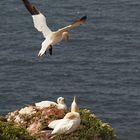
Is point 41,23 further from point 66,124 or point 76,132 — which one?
point 76,132

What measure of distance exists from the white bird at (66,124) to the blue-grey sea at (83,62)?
137 ft

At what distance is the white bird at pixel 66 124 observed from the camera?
38781 millimetres

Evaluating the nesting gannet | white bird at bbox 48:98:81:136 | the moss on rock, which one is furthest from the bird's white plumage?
the moss on rock

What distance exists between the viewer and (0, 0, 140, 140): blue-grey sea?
91.8m

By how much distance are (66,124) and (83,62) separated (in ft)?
218

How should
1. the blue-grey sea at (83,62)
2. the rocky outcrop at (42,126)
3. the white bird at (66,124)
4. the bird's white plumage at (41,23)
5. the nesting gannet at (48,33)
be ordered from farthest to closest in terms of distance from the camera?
the blue-grey sea at (83,62)
the white bird at (66,124)
the rocky outcrop at (42,126)
the bird's white plumage at (41,23)
the nesting gannet at (48,33)

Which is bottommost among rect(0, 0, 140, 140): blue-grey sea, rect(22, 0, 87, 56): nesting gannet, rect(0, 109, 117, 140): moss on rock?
rect(0, 0, 140, 140): blue-grey sea

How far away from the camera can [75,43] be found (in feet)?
371

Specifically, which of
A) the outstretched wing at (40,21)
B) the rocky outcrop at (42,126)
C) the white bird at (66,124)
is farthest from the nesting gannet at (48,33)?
the rocky outcrop at (42,126)

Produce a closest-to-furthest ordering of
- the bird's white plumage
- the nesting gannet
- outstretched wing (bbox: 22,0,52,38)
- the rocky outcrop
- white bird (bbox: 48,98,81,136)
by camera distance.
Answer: the nesting gannet < outstretched wing (bbox: 22,0,52,38) < the bird's white plumage < the rocky outcrop < white bird (bbox: 48,98,81,136)

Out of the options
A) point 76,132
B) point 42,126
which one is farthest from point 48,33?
point 76,132

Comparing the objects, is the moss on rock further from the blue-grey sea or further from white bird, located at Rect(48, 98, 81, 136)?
the blue-grey sea

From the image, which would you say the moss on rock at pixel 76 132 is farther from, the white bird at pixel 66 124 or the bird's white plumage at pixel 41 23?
the bird's white plumage at pixel 41 23

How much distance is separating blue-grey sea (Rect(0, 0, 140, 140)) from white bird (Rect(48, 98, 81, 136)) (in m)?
41.7
